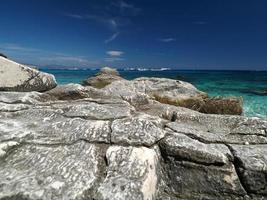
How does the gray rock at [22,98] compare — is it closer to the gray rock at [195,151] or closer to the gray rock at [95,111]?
the gray rock at [95,111]

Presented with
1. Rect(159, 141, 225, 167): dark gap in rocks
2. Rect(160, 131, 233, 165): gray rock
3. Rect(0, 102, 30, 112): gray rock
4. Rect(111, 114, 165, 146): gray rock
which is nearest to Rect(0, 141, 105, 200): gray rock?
Rect(111, 114, 165, 146): gray rock

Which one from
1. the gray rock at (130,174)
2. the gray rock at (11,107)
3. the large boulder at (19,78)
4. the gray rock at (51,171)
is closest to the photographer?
the gray rock at (51,171)

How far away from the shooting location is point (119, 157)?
16.4ft

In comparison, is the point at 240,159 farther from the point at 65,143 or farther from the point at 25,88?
the point at 25,88

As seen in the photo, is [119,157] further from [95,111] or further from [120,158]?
[95,111]

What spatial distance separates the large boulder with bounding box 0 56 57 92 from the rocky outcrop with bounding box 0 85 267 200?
2578 millimetres

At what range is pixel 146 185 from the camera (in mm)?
4582

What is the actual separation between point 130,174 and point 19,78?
587 cm

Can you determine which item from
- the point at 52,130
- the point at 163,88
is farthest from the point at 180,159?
the point at 163,88

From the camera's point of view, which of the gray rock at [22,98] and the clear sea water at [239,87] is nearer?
the gray rock at [22,98]

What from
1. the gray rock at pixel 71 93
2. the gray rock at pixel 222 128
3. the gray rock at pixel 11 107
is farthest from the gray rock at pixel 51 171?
the gray rock at pixel 71 93

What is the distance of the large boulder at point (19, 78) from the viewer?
28.3 ft

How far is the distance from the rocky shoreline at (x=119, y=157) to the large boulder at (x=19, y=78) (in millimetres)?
2267

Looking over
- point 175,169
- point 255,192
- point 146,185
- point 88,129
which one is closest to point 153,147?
point 175,169
